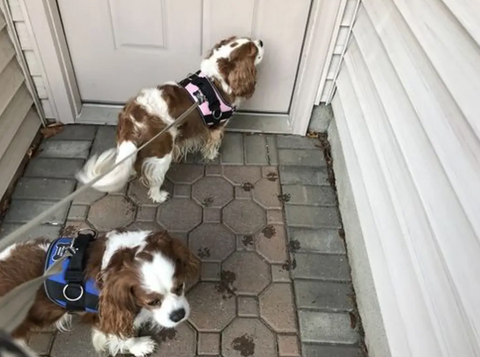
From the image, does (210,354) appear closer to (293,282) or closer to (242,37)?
(293,282)

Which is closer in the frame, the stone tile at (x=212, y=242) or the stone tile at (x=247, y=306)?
the stone tile at (x=247, y=306)

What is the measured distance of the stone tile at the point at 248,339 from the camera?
210cm

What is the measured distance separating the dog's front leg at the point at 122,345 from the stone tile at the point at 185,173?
1034 millimetres

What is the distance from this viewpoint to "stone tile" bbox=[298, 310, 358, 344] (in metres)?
2.18

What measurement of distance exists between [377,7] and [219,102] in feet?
3.25

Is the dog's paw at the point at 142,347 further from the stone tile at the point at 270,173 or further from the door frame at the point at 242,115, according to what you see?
the door frame at the point at 242,115

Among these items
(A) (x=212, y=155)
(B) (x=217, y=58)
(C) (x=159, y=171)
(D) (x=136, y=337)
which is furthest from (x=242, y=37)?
(D) (x=136, y=337)

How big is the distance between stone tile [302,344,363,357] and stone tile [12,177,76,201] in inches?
65.3

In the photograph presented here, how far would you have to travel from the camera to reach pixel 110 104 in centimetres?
308

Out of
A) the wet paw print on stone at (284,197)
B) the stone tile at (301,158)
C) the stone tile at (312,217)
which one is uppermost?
the stone tile at (301,158)

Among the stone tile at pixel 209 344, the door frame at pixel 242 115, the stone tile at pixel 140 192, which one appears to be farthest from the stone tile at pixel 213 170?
the stone tile at pixel 209 344

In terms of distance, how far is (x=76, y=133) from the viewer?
117 inches

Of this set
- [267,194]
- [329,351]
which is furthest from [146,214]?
[329,351]

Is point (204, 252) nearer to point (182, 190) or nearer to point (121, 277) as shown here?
point (182, 190)
